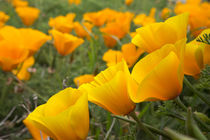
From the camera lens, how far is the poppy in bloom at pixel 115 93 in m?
0.48

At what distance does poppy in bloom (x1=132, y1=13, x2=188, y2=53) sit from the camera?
21.2 inches

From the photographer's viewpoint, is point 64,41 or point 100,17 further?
point 100,17

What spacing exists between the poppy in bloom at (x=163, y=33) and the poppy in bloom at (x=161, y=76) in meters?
0.08

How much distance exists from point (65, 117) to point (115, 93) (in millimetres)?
100

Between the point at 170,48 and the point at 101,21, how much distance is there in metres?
1.42

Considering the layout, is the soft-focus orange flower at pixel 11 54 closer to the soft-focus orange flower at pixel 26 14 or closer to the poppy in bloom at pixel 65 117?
the poppy in bloom at pixel 65 117

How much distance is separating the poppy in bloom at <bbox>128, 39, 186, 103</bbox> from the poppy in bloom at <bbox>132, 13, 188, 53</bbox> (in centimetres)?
8

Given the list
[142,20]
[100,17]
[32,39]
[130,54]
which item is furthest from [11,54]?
[142,20]

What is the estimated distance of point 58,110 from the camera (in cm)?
53

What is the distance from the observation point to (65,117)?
0.46m

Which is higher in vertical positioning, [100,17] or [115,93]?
[115,93]

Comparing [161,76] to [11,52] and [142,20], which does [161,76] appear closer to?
[11,52]

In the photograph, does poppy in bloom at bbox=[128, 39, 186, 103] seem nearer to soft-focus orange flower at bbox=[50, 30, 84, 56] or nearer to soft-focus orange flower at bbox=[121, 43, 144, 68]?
soft-focus orange flower at bbox=[121, 43, 144, 68]

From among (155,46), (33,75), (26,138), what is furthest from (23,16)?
(155,46)
